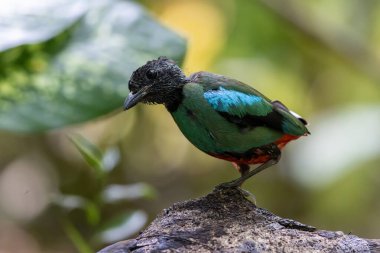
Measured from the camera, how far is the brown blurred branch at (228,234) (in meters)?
1.58

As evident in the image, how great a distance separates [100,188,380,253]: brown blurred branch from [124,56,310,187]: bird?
13cm

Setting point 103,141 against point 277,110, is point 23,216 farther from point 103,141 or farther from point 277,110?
point 277,110

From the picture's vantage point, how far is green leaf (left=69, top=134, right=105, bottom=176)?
2.00 metres

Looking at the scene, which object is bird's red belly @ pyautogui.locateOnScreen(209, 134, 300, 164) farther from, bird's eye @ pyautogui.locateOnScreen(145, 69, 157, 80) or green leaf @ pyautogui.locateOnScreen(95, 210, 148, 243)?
green leaf @ pyautogui.locateOnScreen(95, 210, 148, 243)

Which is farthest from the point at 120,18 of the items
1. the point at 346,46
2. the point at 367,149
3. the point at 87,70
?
the point at 346,46

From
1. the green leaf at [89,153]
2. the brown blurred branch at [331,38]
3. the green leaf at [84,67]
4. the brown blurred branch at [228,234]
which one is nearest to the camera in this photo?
the brown blurred branch at [228,234]

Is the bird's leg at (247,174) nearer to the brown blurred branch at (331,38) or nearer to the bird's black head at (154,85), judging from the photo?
the bird's black head at (154,85)

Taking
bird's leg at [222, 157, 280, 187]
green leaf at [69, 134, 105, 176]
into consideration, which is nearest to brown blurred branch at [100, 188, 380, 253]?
bird's leg at [222, 157, 280, 187]

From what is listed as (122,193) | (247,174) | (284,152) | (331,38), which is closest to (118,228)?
(122,193)

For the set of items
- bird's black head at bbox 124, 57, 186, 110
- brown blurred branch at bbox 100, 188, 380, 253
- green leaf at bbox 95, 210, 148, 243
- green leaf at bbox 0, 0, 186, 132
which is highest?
green leaf at bbox 0, 0, 186, 132

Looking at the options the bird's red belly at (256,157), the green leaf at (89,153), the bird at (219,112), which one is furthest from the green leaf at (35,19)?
the bird's red belly at (256,157)

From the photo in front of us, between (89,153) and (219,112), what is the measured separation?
437 millimetres

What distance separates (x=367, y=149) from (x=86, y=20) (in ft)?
6.02

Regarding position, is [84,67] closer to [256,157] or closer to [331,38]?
[256,157]
